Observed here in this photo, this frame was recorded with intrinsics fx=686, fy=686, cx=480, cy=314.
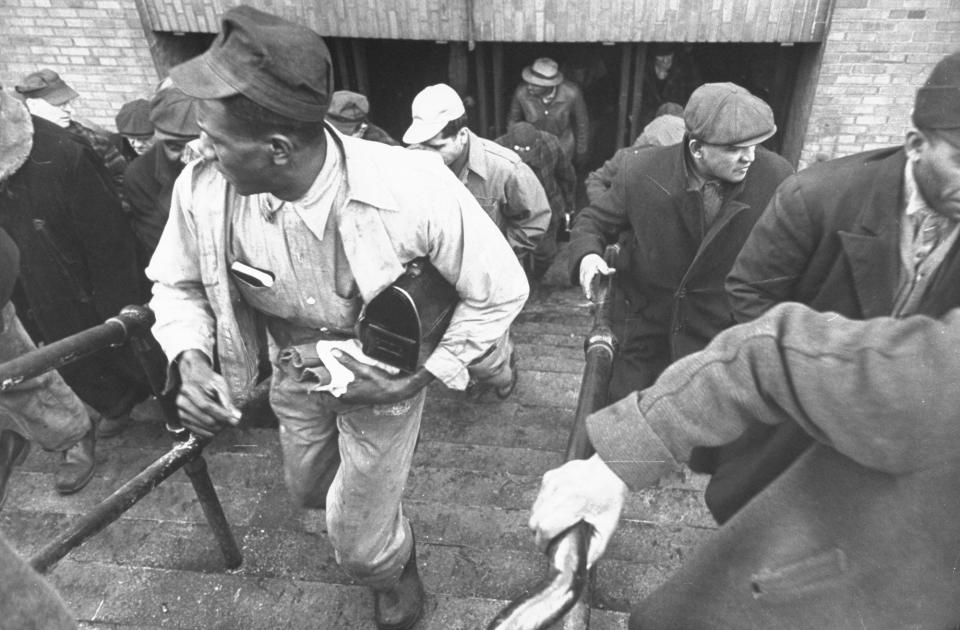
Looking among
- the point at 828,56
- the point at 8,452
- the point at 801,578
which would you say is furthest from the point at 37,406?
the point at 828,56

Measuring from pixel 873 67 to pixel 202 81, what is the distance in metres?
5.78

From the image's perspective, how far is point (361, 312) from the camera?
2.18 metres

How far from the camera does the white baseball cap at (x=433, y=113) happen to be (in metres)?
4.21

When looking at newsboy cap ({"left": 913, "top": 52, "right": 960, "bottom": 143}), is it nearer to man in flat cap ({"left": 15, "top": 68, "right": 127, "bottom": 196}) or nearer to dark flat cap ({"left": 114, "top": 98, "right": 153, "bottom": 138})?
dark flat cap ({"left": 114, "top": 98, "right": 153, "bottom": 138})

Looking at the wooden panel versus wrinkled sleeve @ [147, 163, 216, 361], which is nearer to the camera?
wrinkled sleeve @ [147, 163, 216, 361]

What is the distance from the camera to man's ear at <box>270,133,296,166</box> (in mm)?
1936

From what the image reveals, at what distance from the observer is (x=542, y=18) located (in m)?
5.99

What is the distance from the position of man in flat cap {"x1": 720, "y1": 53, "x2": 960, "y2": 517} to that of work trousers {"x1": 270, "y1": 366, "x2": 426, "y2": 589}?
3.50ft

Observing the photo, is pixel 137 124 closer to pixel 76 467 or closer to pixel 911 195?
pixel 76 467

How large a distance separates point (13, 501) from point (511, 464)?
2.47 meters

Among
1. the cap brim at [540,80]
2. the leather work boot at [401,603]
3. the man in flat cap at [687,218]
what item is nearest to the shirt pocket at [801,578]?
the leather work boot at [401,603]

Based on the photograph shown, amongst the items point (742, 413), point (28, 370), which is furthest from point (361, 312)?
point (742, 413)

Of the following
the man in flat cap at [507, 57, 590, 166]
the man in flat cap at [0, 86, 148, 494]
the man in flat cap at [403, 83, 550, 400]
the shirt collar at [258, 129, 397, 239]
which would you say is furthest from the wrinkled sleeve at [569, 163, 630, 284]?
the man in flat cap at [507, 57, 590, 166]

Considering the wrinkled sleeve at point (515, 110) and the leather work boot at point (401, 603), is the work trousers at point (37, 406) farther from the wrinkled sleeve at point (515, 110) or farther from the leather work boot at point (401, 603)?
the wrinkled sleeve at point (515, 110)
